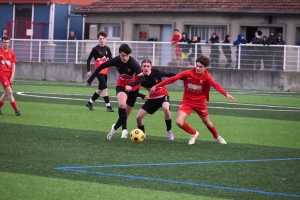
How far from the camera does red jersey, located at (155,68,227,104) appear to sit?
535 inches

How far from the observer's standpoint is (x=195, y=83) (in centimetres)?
1377

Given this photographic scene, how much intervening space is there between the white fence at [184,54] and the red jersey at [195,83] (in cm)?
1886

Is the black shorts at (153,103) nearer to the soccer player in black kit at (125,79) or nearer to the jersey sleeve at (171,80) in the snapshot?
the soccer player in black kit at (125,79)

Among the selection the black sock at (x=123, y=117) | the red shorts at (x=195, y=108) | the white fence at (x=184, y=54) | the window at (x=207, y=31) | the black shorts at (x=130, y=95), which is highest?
the window at (x=207, y=31)

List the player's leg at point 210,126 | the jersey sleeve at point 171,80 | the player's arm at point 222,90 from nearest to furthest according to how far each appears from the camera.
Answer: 1. the player's arm at point 222,90
2. the jersey sleeve at point 171,80
3. the player's leg at point 210,126

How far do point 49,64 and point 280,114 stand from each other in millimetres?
20243

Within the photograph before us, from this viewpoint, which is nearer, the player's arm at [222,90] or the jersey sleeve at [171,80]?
the player's arm at [222,90]

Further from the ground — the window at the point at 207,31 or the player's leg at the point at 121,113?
the window at the point at 207,31

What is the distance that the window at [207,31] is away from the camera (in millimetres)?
42469

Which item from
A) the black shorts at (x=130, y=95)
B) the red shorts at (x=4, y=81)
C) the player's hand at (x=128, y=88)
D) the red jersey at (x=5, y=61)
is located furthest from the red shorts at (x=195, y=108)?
the red jersey at (x=5, y=61)

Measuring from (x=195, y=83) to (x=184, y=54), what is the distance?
2119cm

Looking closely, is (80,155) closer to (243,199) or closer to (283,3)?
(243,199)

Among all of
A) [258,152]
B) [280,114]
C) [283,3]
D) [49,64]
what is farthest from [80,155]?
[283,3]

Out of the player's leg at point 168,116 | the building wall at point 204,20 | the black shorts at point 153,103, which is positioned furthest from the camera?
the building wall at point 204,20
